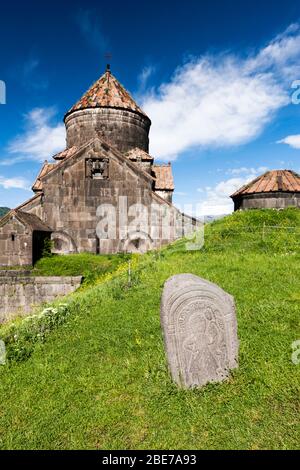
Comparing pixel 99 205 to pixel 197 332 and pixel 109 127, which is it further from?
pixel 197 332

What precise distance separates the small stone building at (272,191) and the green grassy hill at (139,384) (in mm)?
10335

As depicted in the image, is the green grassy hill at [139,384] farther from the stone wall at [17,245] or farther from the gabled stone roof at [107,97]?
the gabled stone roof at [107,97]

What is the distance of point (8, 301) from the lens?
47.1 ft

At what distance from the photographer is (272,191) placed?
61.9 ft

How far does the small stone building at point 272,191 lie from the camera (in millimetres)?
18891

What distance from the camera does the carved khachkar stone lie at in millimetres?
5277

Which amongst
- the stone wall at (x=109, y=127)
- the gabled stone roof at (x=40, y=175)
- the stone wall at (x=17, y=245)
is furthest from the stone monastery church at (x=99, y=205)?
the gabled stone roof at (x=40, y=175)

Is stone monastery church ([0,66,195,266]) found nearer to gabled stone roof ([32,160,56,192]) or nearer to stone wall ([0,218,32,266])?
stone wall ([0,218,32,266])

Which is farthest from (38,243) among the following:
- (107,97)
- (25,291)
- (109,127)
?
(107,97)

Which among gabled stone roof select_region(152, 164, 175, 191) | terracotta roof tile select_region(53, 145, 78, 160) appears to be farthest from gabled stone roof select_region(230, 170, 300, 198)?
terracotta roof tile select_region(53, 145, 78, 160)

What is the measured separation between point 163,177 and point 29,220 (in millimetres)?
10426

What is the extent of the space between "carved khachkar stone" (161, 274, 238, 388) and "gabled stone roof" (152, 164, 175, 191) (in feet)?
57.4
